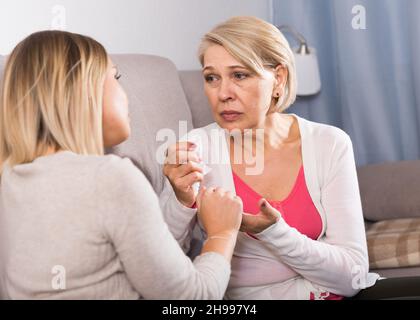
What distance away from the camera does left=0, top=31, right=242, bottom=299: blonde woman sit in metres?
0.70

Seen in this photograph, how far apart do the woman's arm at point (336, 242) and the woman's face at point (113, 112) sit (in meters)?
0.24

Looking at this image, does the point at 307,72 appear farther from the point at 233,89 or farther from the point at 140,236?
the point at 140,236

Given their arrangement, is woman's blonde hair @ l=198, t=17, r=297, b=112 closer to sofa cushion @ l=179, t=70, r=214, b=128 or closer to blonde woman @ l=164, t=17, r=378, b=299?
blonde woman @ l=164, t=17, r=378, b=299

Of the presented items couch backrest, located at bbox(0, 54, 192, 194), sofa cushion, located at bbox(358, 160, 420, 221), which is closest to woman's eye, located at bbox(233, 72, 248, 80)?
couch backrest, located at bbox(0, 54, 192, 194)

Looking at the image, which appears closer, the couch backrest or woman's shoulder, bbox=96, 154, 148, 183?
woman's shoulder, bbox=96, 154, 148, 183

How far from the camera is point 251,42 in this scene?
1039 mm

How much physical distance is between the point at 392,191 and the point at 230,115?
664 mm

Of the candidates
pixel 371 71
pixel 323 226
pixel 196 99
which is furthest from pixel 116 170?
pixel 371 71

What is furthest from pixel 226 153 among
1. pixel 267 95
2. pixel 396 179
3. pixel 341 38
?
pixel 341 38

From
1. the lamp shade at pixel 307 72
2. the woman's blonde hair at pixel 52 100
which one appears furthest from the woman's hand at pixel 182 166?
the lamp shade at pixel 307 72

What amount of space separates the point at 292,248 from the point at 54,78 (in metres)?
0.39

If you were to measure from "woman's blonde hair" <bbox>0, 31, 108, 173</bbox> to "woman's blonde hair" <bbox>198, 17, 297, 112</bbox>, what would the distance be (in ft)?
1.04

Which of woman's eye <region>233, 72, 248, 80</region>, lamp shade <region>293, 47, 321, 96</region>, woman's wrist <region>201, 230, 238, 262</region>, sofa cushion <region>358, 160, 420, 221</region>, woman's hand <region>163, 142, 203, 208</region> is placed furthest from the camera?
lamp shade <region>293, 47, 321, 96</region>
